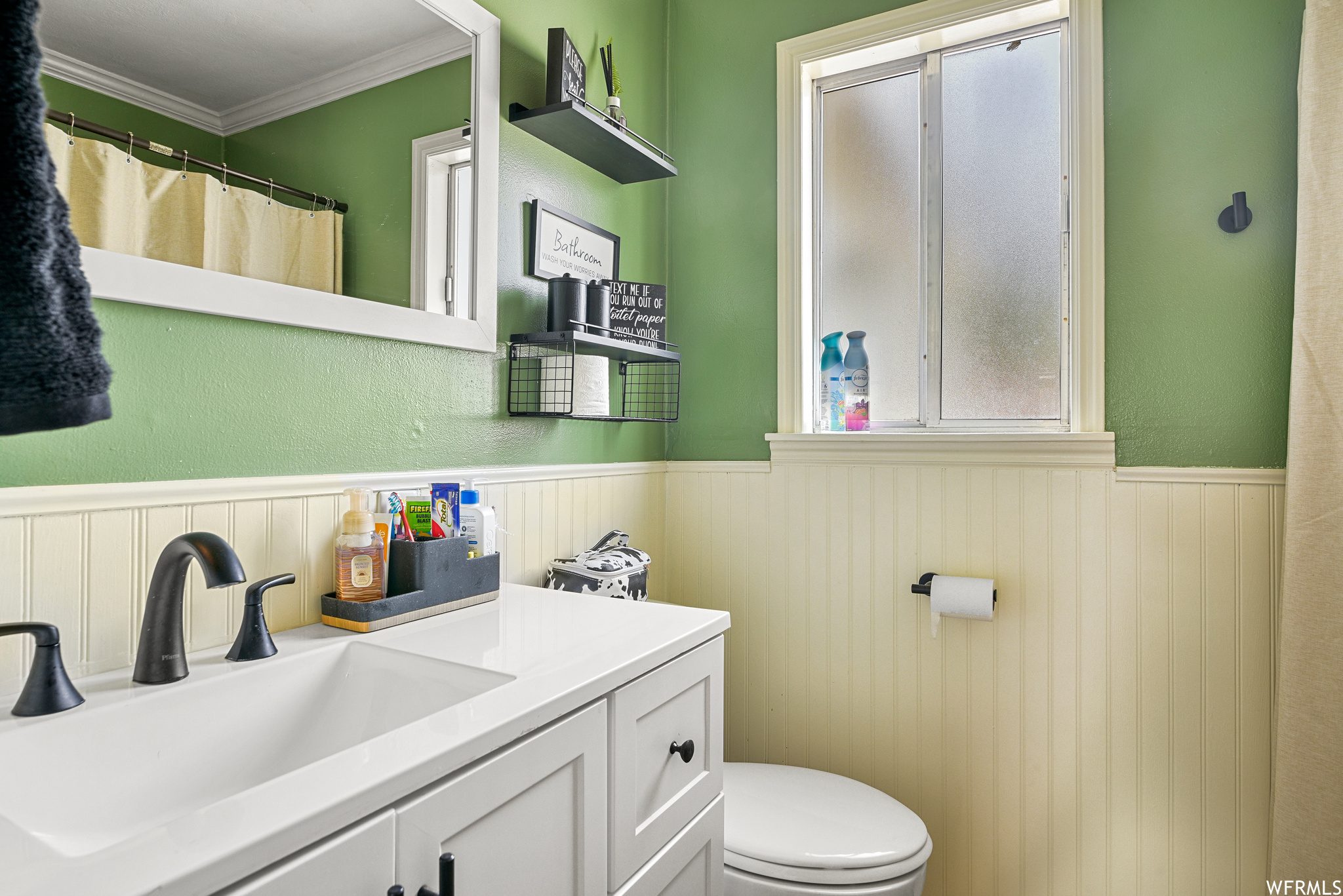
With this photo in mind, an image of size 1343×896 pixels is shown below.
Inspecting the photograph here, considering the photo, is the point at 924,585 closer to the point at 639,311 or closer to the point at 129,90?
the point at 639,311

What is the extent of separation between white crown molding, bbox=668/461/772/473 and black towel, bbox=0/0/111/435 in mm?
1518

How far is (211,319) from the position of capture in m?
0.96

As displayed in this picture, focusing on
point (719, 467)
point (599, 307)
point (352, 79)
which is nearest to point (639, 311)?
point (599, 307)

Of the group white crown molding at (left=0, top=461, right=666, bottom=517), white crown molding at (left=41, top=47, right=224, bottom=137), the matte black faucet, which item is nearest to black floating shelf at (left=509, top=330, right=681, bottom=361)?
white crown molding at (left=0, top=461, right=666, bottom=517)

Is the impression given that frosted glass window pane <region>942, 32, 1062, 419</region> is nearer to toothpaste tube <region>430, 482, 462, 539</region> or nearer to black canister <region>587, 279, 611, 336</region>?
black canister <region>587, 279, 611, 336</region>

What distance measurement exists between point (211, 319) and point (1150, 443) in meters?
1.68

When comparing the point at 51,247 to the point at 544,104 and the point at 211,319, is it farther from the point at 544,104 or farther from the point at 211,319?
the point at 544,104

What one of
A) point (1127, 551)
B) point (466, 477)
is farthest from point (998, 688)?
point (466, 477)

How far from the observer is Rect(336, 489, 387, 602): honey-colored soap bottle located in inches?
41.3

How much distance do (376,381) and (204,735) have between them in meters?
0.59

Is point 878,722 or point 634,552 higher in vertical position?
Result: point 634,552

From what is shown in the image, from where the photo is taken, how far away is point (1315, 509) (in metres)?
1.23

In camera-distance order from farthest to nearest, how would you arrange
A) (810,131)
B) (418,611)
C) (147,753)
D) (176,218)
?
1. (810,131)
2. (418,611)
3. (176,218)
4. (147,753)

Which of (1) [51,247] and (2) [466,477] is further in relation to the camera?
(2) [466,477]
